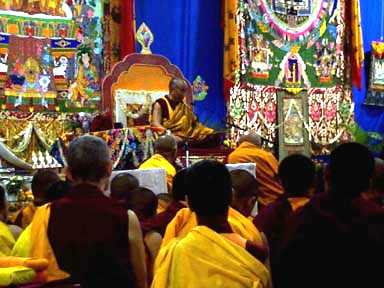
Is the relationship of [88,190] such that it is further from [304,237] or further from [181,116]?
[181,116]

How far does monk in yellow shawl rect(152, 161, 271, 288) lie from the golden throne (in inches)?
298

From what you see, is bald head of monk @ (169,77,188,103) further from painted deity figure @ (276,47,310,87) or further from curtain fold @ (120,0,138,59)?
painted deity figure @ (276,47,310,87)

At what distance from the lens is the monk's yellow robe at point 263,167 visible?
677 centimetres

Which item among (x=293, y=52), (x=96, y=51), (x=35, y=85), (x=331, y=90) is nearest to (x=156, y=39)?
(x=96, y=51)

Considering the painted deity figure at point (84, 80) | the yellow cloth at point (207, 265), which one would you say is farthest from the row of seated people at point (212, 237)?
the painted deity figure at point (84, 80)

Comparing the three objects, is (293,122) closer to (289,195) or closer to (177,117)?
(177,117)

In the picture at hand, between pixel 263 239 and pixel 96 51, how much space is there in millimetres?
7916

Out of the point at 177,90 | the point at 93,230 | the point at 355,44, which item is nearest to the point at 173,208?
the point at 93,230

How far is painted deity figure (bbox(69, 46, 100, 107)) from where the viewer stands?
10.2 meters

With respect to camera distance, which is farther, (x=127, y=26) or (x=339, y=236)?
(x=127, y=26)

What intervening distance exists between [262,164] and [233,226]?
4.38 m

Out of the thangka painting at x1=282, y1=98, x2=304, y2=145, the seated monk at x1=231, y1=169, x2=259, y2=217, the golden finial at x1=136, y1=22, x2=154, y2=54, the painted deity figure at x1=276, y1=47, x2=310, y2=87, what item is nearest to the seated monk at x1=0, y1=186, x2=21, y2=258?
the seated monk at x1=231, y1=169, x2=259, y2=217

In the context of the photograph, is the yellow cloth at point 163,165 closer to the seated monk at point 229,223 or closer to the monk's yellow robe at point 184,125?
the monk's yellow robe at point 184,125

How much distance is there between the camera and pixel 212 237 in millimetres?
2430
